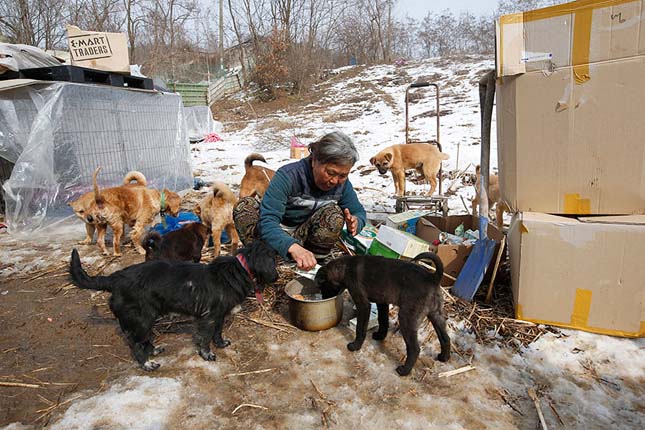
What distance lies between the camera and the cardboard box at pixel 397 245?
12.8 ft

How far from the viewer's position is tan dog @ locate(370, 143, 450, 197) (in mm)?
8188

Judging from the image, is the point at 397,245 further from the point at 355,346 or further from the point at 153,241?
the point at 153,241

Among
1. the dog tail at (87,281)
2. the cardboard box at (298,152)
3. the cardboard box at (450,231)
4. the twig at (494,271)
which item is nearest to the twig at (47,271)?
the dog tail at (87,281)

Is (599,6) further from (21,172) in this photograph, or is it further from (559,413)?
(21,172)

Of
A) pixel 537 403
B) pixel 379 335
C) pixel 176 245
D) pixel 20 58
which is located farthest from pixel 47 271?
pixel 537 403

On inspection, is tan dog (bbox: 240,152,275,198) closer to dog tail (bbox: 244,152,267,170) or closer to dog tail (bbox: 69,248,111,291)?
dog tail (bbox: 244,152,267,170)

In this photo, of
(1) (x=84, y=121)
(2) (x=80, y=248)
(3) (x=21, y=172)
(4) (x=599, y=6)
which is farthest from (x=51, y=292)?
(4) (x=599, y=6)

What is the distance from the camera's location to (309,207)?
3859 mm

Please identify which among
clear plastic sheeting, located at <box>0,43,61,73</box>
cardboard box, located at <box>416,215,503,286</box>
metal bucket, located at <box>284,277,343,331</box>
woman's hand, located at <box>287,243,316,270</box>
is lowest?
metal bucket, located at <box>284,277,343,331</box>

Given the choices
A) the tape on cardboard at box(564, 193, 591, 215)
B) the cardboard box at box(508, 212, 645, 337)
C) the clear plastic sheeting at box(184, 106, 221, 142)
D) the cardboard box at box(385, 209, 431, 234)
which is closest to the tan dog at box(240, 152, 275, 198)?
the cardboard box at box(385, 209, 431, 234)

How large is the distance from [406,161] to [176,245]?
5.45 m

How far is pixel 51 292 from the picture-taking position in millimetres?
4312

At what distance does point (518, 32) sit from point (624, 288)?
6.81ft

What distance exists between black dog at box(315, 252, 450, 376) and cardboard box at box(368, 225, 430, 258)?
0.92 m
